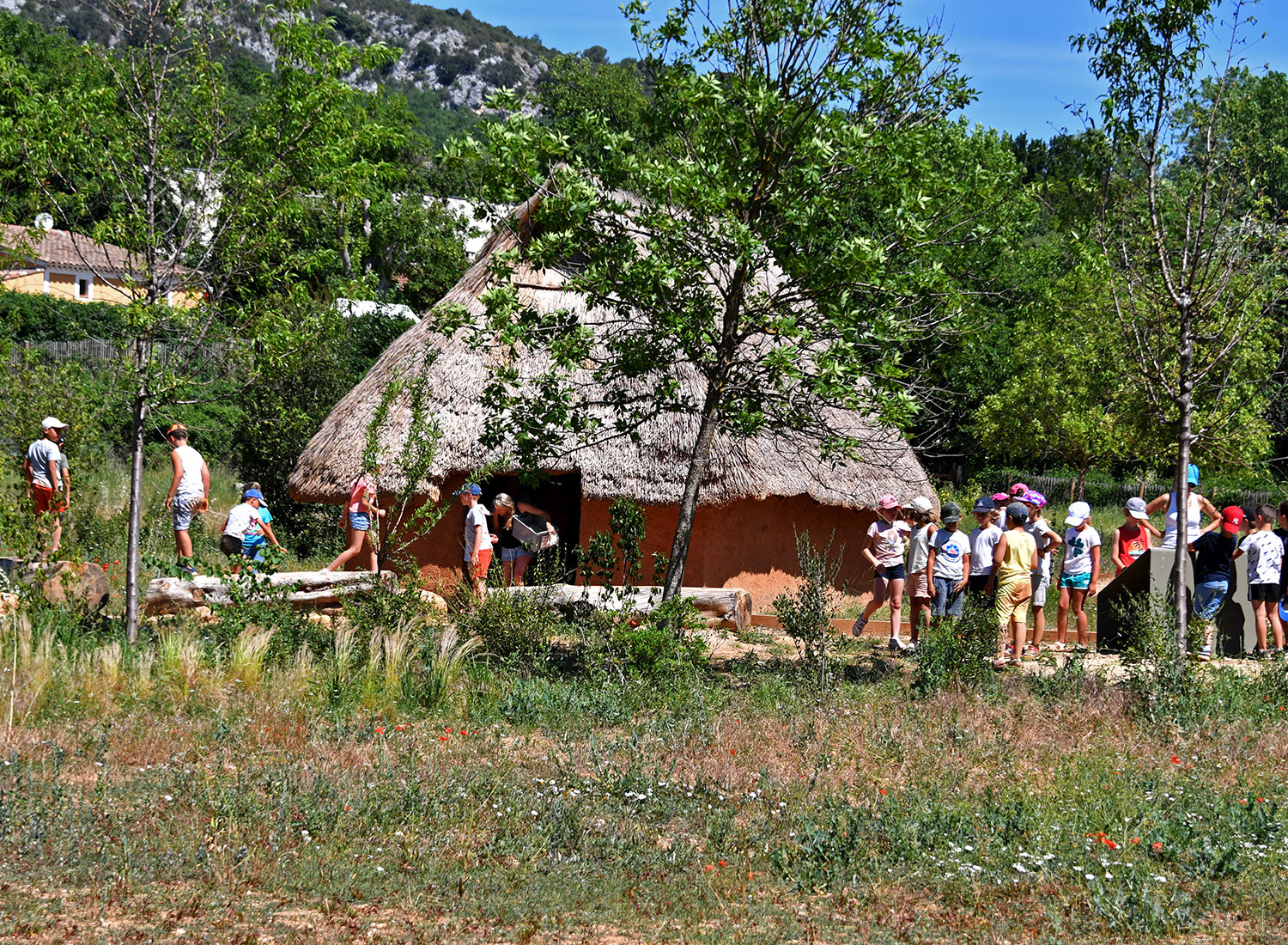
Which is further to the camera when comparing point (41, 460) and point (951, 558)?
point (41, 460)

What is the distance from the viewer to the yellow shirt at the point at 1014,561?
9.34 metres

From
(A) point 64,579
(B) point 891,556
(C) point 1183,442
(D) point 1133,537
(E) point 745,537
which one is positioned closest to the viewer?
(C) point 1183,442

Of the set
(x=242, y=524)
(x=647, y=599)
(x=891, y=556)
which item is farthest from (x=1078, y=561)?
(x=242, y=524)

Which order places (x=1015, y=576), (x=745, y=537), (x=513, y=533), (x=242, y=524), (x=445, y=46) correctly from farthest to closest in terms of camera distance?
1. (x=445, y=46)
2. (x=745, y=537)
3. (x=513, y=533)
4. (x=242, y=524)
5. (x=1015, y=576)

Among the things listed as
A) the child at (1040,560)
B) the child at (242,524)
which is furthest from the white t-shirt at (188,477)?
the child at (1040,560)

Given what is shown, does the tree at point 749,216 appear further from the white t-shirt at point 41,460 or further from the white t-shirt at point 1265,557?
the white t-shirt at point 41,460

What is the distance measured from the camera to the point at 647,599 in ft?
32.0

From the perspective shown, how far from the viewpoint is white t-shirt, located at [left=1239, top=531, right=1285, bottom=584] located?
972 cm

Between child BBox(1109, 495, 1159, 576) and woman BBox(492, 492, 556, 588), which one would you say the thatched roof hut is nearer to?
woman BBox(492, 492, 556, 588)

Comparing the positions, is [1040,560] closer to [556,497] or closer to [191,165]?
[191,165]

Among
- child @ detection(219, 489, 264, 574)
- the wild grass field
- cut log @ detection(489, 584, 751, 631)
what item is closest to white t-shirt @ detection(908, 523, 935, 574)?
cut log @ detection(489, 584, 751, 631)

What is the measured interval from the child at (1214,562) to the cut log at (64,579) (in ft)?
31.1

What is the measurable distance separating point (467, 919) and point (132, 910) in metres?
1.34

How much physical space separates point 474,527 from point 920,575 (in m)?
4.40
